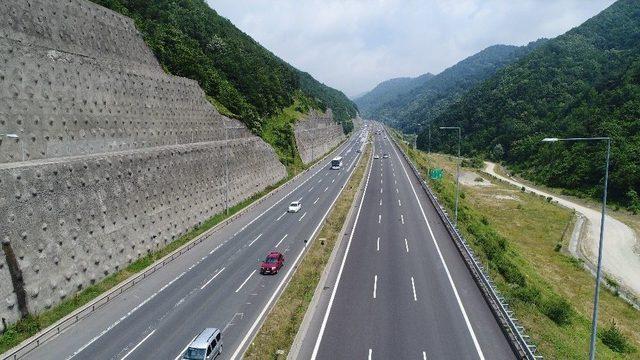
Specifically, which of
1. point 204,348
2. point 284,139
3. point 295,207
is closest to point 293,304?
point 204,348

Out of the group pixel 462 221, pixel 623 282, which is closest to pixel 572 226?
pixel 623 282

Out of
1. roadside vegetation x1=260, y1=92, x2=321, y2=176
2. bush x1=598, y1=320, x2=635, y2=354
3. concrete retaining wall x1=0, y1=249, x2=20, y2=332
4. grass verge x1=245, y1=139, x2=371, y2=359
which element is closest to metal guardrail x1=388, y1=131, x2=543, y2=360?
bush x1=598, y1=320, x2=635, y2=354

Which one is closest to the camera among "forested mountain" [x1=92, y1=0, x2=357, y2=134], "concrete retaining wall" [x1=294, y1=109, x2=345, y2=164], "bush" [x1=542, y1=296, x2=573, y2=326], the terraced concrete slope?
the terraced concrete slope

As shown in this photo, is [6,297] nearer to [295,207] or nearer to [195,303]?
[195,303]

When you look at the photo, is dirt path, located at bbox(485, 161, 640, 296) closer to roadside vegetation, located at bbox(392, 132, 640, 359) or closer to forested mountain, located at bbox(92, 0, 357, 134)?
roadside vegetation, located at bbox(392, 132, 640, 359)

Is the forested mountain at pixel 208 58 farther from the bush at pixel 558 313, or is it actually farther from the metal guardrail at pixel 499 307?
the bush at pixel 558 313

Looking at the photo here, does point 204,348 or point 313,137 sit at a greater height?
point 313,137

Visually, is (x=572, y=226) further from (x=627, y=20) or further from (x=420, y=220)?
(x=627, y=20)
